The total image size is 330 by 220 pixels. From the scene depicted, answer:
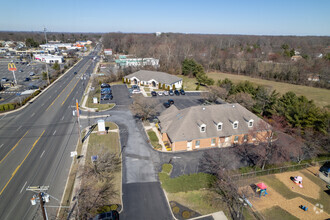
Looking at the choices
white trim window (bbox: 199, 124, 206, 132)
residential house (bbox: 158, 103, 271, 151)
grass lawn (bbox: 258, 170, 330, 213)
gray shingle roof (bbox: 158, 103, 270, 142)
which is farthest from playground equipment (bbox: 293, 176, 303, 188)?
white trim window (bbox: 199, 124, 206, 132)

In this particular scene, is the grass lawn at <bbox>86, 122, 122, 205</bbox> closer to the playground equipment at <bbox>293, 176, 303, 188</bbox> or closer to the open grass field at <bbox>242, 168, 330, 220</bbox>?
the open grass field at <bbox>242, 168, 330, 220</bbox>

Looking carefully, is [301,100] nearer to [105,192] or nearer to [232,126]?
[232,126]

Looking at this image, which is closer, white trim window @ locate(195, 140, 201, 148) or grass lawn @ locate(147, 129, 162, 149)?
white trim window @ locate(195, 140, 201, 148)

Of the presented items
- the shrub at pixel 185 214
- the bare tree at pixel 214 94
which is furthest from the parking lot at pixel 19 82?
the shrub at pixel 185 214

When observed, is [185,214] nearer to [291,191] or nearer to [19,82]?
[291,191]

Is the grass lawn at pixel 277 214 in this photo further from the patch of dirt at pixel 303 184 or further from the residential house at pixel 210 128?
the residential house at pixel 210 128

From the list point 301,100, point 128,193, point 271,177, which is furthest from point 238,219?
point 301,100
